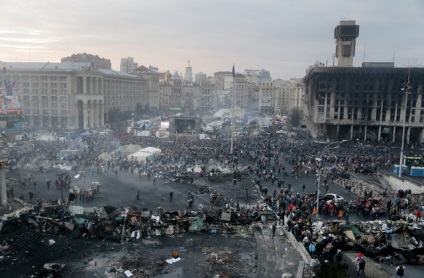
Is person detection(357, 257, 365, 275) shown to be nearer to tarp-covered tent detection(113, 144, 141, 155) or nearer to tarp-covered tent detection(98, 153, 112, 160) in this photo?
tarp-covered tent detection(98, 153, 112, 160)

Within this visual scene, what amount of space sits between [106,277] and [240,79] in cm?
16288

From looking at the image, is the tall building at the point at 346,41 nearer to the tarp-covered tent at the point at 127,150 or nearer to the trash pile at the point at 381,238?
the tarp-covered tent at the point at 127,150

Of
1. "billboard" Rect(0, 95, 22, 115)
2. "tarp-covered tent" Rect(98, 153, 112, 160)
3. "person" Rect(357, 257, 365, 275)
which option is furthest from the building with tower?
"person" Rect(357, 257, 365, 275)

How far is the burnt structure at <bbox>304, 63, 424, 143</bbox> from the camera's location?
6950cm

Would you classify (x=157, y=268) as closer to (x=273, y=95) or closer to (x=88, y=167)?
(x=88, y=167)

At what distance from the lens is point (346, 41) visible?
88.1 m

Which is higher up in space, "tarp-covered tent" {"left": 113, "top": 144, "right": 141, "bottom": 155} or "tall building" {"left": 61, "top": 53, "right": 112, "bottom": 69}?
"tall building" {"left": 61, "top": 53, "right": 112, "bottom": 69}

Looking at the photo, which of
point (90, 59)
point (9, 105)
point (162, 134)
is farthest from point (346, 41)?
point (90, 59)

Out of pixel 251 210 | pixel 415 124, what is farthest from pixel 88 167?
pixel 415 124

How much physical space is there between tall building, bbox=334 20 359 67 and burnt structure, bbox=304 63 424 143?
1730 cm

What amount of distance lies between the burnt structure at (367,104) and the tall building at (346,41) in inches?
681

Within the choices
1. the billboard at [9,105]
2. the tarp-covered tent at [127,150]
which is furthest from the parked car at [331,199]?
the billboard at [9,105]

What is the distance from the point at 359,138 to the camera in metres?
72.8

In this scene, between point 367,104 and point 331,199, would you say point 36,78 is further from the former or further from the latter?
point 331,199
